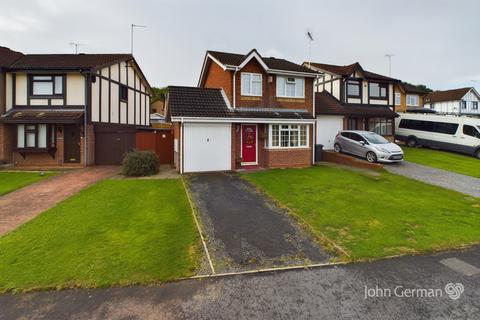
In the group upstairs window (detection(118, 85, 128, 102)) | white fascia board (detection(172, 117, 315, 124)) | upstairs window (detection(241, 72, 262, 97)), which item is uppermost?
upstairs window (detection(118, 85, 128, 102))

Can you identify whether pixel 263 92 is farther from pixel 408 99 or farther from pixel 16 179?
pixel 408 99

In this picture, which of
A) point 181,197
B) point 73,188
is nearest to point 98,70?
point 73,188

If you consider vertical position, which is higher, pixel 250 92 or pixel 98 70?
pixel 98 70

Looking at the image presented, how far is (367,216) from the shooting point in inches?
308

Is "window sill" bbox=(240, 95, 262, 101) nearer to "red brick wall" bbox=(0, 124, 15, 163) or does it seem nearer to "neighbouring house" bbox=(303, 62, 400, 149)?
"neighbouring house" bbox=(303, 62, 400, 149)

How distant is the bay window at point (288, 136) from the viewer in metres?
15.8

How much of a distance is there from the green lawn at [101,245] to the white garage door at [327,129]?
46.9 feet

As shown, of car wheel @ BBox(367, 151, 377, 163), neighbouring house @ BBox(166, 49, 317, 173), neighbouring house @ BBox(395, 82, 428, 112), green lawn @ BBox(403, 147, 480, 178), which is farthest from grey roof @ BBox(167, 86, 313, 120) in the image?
neighbouring house @ BBox(395, 82, 428, 112)

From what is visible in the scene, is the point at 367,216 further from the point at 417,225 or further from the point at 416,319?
the point at 416,319

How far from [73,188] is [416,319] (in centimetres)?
1193

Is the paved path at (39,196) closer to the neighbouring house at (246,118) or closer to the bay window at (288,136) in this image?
the neighbouring house at (246,118)

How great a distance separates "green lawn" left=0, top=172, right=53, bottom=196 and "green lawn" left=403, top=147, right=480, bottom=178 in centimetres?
2095

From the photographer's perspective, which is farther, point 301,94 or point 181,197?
point 301,94

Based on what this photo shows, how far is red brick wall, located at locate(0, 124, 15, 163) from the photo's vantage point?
16.3 metres
